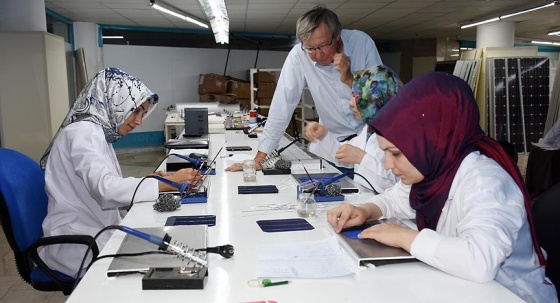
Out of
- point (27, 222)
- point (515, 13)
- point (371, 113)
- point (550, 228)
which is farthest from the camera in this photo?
point (515, 13)

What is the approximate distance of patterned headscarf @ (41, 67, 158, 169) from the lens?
6.34ft

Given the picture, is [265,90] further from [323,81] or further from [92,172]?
[92,172]

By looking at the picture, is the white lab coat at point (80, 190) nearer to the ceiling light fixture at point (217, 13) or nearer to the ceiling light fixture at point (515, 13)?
the ceiling light fixture at point (217, 13)

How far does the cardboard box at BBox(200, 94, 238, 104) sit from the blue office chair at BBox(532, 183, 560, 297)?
6953 mm

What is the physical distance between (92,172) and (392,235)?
3.84 feet

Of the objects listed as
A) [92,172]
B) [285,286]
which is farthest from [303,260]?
[92,172]

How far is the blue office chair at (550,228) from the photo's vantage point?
132 cm

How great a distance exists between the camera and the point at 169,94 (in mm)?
9305

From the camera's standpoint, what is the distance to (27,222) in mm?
1690

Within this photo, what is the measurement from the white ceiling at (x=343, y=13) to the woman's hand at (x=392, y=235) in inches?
231

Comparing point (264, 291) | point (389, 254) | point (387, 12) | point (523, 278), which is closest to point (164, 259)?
point (264, 291)

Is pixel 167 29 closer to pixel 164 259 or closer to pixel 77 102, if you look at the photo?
pixel 77 102

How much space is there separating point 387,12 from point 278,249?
23.3 ft

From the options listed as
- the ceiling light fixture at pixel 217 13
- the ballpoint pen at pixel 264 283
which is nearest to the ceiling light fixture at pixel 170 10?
the ceiling light fixture at pixel 217 13
